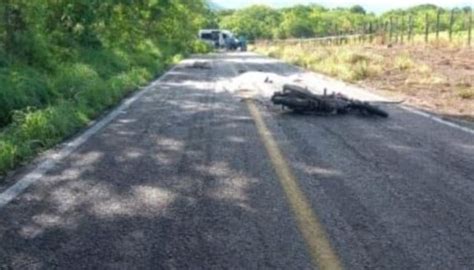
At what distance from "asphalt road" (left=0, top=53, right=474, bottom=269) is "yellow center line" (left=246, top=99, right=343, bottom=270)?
0.06 feet

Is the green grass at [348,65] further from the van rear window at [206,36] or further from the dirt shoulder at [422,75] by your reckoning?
the van rear window at [206,36]

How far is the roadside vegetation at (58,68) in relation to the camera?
8.92m

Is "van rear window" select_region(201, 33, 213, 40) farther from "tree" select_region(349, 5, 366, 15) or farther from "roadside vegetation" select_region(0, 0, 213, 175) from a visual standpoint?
"tree" select_region(349, 5, 366, 15)

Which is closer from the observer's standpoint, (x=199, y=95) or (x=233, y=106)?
(x=233, y=106)

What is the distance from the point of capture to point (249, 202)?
5.53 m

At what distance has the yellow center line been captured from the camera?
4.17 meters

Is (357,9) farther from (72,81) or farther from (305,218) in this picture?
(305,218)

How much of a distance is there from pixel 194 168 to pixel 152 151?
114 centimetres

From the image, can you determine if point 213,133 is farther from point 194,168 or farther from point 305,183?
point 305,183

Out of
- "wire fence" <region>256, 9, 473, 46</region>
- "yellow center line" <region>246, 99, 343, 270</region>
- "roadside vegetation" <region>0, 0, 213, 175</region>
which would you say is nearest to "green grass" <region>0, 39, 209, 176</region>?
"roadside vegetation" <region>0, 0, 213, 175</region>

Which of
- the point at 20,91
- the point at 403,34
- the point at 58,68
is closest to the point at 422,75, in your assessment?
the point at 58,68

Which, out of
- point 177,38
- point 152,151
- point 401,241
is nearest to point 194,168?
point 152,151

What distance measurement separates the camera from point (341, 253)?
4.28 meters

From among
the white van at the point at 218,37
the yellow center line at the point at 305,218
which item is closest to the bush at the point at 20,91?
the yellow center line at the point at 305,218
